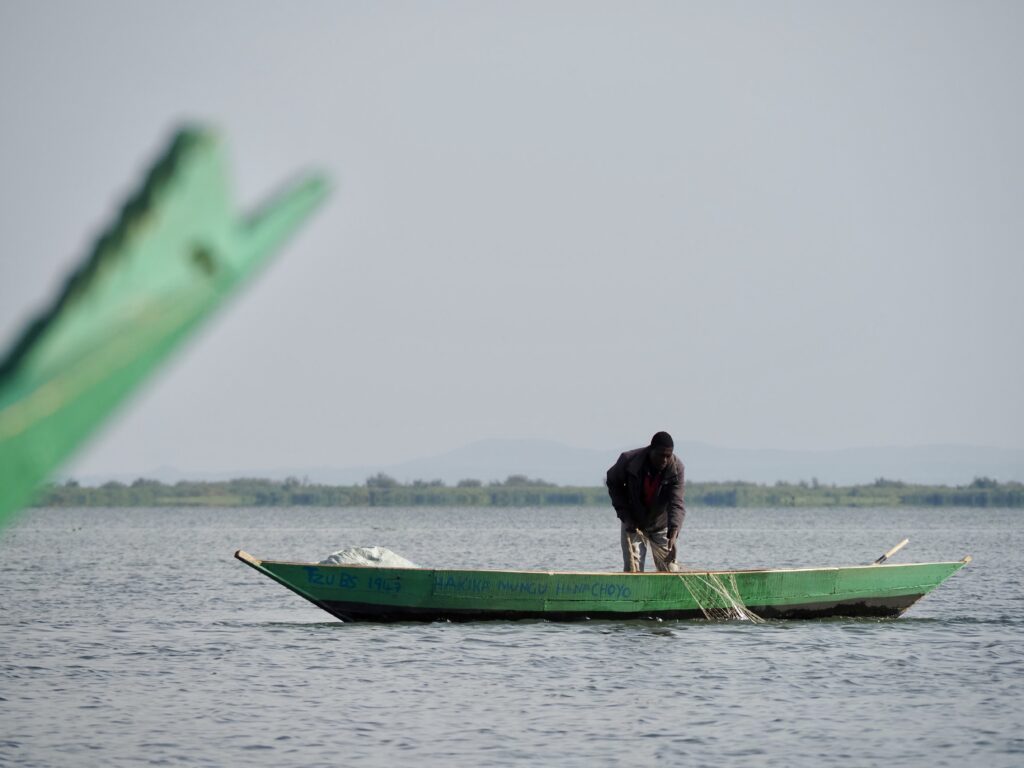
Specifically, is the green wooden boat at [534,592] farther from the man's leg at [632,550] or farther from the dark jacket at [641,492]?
the dark jacket at [641,492]

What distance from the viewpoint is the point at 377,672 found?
17.0m

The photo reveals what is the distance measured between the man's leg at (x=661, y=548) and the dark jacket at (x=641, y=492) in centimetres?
18

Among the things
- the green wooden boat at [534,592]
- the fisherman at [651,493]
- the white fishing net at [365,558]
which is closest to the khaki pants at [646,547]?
the fisherman at [651,493]

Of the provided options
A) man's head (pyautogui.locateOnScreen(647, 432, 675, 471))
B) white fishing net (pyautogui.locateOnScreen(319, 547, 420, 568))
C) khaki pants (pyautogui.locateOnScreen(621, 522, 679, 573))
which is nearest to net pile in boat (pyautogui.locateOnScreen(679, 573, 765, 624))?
khaki pants (pyautogui.locateOnScreen(621, 522, 679, 573))

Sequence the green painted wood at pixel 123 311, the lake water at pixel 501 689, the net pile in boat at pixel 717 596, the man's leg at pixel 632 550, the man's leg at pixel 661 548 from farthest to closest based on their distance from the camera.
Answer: the net pile in boat at pixel 717 596
the man's leg at pixel 632 550
the man's leg at pixel 661 548
the lake water at pixel 501 689
the green painted wood at pixel 123 311

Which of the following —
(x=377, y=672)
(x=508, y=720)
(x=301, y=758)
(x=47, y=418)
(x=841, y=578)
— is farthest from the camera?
(x=841, y=578)

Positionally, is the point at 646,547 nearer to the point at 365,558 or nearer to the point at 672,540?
the point at 672,540

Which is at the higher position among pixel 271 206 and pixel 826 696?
pixel 271 206

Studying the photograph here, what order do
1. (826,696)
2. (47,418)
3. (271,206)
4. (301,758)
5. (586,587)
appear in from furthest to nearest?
1. (586,587)
2. (826,696)
3. (301,758)
4. (271,206)
5. (47,418)

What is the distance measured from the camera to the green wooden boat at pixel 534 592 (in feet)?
63.4

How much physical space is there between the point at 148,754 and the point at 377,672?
16.6ft

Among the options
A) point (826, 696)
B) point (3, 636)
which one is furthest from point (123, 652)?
point (826, 696)

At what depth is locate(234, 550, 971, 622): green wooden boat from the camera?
1931cm

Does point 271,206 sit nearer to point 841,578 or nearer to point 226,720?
point 226,720
